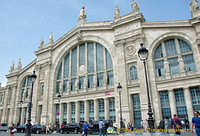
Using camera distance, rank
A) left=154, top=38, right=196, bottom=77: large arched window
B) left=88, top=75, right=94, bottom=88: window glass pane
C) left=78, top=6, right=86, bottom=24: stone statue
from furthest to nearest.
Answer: left=78, top=6, right=86, bottom=24: stone statue → left=88, top=75, right=94, bottom=88: window glass pane → left=154, top=38, right=196, bottom=77: large arched window

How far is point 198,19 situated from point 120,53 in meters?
11.8

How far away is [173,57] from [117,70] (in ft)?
27.8

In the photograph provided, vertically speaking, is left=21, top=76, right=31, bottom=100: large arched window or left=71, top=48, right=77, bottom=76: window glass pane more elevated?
left=71, top=48, right=77, bottom=76: window glass pane

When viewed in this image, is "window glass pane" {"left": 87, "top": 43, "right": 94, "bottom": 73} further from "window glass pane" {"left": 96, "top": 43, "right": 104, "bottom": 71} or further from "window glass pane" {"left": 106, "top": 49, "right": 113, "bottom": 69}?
"window glass pane" {"left": 106, "top": 49, "right": 113, "bottom": 69}

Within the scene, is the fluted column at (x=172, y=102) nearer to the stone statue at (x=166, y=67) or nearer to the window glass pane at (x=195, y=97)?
the window glass pane at (x=195, y=97)

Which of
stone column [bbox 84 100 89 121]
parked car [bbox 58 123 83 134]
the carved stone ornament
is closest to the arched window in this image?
the carved stone ornament

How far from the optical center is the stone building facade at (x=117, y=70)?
22.7m

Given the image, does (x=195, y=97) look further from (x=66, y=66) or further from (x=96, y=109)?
(x=66, y=66)

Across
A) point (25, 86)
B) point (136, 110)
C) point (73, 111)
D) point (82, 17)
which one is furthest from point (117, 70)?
point (25, 86)

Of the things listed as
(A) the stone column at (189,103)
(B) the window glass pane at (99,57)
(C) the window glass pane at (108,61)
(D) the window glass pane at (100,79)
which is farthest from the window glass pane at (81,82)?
(A) the stone column at (189,103)

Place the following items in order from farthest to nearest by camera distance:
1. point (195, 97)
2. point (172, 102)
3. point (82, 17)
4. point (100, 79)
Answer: point (82, 17)
point (100, 79)
point (172, 102)
point (195, 97)

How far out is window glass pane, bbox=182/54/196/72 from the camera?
74.0 ft

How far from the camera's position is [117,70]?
27.1 meters

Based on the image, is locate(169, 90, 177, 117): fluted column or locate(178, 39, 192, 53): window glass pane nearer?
locate(169, 90, 177, 117): fluted column
